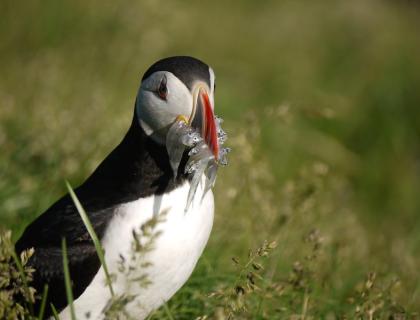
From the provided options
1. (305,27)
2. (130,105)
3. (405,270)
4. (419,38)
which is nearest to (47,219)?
(405,270)

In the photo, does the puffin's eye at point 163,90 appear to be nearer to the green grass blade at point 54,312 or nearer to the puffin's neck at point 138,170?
the puffin's neck at point 138,170

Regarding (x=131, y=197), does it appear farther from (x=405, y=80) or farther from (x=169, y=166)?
(x=405, y=80)

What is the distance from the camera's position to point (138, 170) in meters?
3.00

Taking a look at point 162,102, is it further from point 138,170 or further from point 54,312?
point 54,312

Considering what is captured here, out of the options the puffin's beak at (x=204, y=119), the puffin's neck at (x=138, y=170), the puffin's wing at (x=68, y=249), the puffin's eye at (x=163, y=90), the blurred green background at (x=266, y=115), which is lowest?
the blurred green background at (x=266, y=115)

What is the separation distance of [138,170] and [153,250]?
372 mm

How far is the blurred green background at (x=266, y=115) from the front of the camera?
13.5ft

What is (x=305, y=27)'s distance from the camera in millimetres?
10883

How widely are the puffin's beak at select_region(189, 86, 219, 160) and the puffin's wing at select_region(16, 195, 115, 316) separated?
1.57 feet

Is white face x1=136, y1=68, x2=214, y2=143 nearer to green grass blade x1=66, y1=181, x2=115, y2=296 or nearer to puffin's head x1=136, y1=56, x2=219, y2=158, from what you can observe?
puffin's head x1=136, y1=56, x2=219, y2=158

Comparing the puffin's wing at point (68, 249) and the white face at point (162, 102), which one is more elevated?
the white face at point (162, 102)

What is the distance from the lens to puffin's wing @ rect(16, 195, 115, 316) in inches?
112

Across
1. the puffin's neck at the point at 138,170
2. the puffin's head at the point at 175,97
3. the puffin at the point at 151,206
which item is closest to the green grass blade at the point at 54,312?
the puffin at the point at 151,206

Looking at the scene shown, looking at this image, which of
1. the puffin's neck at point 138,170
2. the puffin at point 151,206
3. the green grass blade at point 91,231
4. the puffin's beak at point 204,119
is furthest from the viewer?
the puffin's neck at point 138,170
